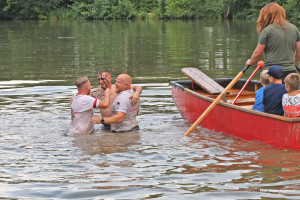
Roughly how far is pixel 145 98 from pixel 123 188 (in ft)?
21.1

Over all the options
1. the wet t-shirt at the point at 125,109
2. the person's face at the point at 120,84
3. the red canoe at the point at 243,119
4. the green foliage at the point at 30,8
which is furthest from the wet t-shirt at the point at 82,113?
the green foliage at the point at 30,8

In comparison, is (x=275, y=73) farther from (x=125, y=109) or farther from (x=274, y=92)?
(x=125, y=109)

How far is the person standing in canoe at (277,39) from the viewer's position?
28.1 feet

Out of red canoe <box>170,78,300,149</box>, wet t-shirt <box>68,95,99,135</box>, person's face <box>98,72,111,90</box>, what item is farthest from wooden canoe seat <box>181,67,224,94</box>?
wet t-shirt <box>68,95,99,135</box>

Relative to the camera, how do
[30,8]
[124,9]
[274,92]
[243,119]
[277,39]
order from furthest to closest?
[30,8] → [124,9] → [277,39] → [243,119] → [274,92]

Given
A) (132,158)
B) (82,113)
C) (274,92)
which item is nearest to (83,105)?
(82,113)

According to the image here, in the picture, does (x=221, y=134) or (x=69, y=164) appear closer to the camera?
(x=69, y=164)

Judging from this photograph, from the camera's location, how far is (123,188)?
632 centimetres

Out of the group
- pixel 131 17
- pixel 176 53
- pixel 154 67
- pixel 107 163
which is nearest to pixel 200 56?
pixel 176 53

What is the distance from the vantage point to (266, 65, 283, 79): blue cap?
7941 millimetres

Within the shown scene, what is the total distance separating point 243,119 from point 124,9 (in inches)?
2238

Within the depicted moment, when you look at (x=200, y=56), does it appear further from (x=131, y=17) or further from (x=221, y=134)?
(x=131, y=17)

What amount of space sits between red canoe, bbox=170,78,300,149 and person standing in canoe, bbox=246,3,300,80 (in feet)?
2.79

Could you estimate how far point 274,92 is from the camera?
789 centimetres
